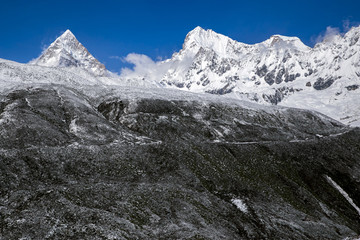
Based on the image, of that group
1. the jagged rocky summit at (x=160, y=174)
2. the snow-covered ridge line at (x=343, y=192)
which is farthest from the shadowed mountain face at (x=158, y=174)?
the snow-covered ridge line at (x=343, y=192)

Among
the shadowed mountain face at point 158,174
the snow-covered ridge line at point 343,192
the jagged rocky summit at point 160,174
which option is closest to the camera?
the shadowed mountain face at point 158,174

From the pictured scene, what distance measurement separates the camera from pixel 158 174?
44438 millimetres

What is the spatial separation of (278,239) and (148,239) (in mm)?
15969

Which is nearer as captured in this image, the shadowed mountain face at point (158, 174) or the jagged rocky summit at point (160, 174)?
the shadowed mountain face at point (158, 174)

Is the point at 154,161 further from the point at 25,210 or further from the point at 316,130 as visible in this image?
the point at 316,130

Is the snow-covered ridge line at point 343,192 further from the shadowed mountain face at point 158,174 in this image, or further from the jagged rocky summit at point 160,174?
the shadowed mountain face at point 158,174

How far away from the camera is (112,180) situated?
40.2 metres

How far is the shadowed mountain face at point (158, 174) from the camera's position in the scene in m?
29.4

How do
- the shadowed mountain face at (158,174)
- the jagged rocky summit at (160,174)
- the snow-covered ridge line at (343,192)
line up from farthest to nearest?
the snow-covered ridge line at (343,192) → the jagged rocky summit at (160,174) → the shadowed mountain face at (158,174)

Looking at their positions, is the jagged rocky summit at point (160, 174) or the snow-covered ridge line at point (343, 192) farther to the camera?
the snow-covered ridge line at point (343, 192)

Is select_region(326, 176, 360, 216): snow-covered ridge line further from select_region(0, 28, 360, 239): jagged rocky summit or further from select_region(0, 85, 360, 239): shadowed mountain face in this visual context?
select_region(0, 85, 360, 239): shadowed mountain face

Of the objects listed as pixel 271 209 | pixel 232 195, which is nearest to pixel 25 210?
pixel 232 195

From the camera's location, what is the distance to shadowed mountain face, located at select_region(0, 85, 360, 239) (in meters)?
29.4

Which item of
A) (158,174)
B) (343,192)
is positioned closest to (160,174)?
(158,174)
